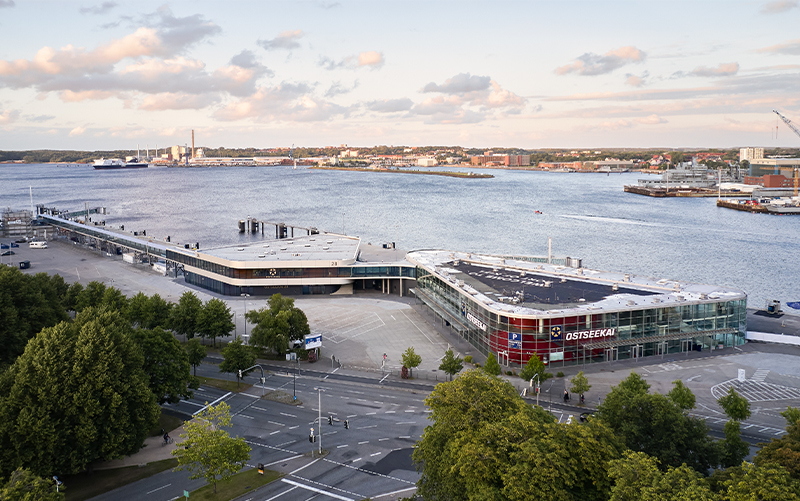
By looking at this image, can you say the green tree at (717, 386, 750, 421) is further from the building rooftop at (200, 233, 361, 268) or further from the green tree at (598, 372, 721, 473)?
the building rooftop at (200, 233, 361, 268)

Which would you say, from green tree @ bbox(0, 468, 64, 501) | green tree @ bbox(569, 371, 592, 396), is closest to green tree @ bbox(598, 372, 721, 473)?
green tree @ bbox(569, 371, 592, 396)

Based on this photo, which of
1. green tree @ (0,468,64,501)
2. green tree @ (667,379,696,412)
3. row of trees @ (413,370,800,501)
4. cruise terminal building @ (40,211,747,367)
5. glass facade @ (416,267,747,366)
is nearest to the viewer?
row of trees @ (413,370,800,501)

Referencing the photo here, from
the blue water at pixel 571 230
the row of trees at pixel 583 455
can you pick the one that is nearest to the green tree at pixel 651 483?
the row of trees at pixel 583 455

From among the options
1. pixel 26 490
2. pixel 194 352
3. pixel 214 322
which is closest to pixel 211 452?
pixel 26 490

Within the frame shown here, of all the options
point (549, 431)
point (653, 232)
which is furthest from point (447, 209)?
point (549, 431)

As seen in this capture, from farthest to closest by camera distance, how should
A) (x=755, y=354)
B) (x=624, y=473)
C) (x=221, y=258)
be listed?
1. (x=221, y=258)
2. (x=755, y=354)
3. (x=624, y=473)

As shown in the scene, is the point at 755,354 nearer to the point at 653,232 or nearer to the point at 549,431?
the point at 549,431

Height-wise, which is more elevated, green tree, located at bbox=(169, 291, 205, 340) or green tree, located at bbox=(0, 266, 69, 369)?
green tree, located at bbox=(0, 266, 69, 369)

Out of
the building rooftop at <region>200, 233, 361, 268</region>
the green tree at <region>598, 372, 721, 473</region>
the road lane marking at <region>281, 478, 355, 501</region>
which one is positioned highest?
the building rooftop at <region>200, 233, 361, 268</region>
